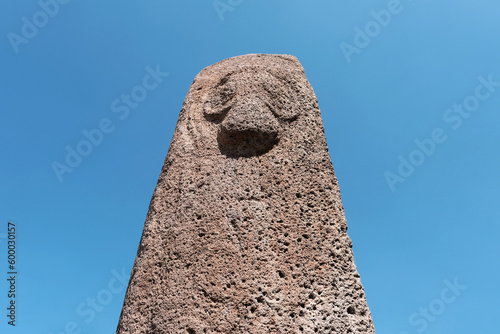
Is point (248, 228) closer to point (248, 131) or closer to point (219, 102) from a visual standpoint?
point (248, 131)

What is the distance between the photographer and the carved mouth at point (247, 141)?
2.91 metres

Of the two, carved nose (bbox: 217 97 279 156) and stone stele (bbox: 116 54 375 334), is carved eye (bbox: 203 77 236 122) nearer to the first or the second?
stone stele (bbox: 116 54 375 334)

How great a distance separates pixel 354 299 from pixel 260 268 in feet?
1.77

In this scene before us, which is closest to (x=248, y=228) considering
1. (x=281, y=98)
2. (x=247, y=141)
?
(x=247, y=141)

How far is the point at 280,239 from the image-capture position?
2.60m

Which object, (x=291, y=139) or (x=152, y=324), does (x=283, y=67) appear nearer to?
(x=291, y=139)

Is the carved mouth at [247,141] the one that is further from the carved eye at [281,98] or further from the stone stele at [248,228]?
the carved eye at [281,98]

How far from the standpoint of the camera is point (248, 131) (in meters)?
2.89

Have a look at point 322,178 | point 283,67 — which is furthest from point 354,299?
point 283,67

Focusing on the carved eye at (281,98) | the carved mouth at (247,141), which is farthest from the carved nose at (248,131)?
the carved eye at (281,98)

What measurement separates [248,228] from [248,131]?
65 centimetres

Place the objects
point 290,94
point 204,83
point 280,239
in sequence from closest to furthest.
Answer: point 280,239 < point 290,94 < point 204,83

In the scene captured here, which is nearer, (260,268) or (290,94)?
(260,268)

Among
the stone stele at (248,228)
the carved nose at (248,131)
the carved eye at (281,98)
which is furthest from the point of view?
the carved eye at (281,98)
